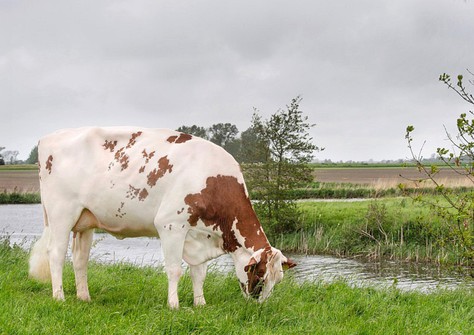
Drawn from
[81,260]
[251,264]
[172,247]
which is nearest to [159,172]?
[172,247]

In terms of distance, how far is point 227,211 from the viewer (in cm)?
691

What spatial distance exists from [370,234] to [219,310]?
19.9m

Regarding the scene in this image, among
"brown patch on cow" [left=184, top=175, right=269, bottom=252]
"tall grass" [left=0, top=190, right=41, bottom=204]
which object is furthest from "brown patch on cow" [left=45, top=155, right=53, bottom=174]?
"tall grass" [left=0, top=190, right=41, bottom=204]

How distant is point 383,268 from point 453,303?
11.6m

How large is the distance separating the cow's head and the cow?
1cm

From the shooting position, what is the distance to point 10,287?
8.08 m

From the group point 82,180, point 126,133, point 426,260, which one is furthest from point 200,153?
point 426,260

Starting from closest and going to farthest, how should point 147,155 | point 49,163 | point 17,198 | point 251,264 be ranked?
point 251,264
point 147,155
point 49,163
point 17,198

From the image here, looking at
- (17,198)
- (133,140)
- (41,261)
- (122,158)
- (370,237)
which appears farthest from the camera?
(17,198)

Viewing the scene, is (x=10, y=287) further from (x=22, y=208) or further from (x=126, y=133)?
(x=22, y=208)

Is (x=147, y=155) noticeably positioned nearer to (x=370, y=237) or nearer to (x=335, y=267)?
(x=335, y=267)

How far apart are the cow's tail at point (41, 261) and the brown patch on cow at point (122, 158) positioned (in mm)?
1522

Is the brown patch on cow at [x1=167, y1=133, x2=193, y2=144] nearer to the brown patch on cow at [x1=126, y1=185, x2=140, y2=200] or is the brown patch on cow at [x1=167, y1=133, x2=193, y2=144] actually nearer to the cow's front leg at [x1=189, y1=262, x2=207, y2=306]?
the brown patch on cow at [x1=126, y1=185, x2=140, y2=200]

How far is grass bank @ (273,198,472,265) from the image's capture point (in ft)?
75.2
